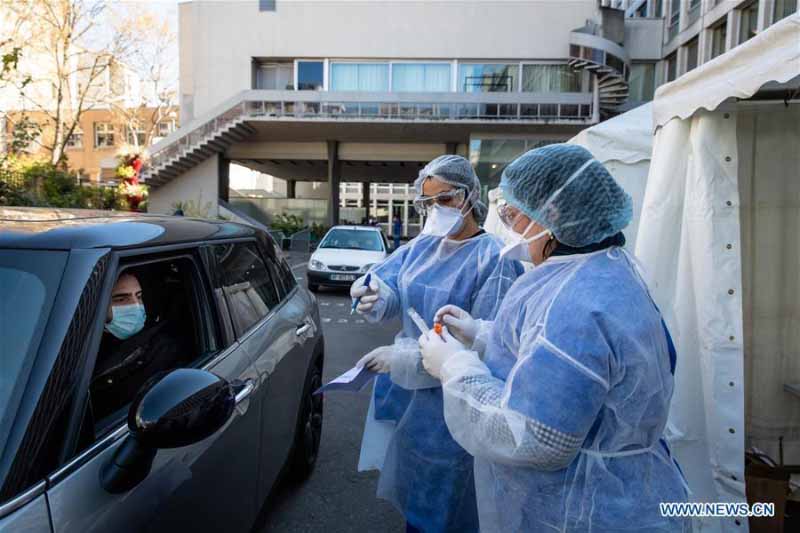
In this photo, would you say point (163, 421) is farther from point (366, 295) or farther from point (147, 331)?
point (366, 295)

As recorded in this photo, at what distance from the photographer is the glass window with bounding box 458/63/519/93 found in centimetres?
2292

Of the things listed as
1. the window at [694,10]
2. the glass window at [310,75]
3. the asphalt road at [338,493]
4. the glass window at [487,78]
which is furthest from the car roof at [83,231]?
the window at [694,10]

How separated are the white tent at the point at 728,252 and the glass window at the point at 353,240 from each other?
9.22 m

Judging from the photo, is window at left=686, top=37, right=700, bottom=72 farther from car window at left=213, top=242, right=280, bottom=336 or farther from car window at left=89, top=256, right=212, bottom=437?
car window at left=89, top=256, right=212, bottom=437

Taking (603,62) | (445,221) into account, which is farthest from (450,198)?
(603,62)

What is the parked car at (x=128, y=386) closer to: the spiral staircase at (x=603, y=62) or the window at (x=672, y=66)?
the spiral staircase at (x=603, y=62)

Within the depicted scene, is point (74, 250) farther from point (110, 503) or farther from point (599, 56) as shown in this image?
point (599, 56)

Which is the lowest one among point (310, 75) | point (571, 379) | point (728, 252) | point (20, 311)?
point (571, 379)

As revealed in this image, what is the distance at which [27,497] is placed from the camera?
1.17 meters

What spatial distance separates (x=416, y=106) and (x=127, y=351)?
20640 millimetres

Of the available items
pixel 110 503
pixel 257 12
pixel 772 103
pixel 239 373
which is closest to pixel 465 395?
pixel 110 503

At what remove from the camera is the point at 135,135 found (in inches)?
1337

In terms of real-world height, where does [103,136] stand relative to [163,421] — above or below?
above

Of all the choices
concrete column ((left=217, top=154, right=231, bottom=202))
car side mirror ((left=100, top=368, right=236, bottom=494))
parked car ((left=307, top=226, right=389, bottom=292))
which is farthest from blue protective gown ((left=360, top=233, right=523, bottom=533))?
concrete column ((left=217, top=154, right=231, bottom=202))
